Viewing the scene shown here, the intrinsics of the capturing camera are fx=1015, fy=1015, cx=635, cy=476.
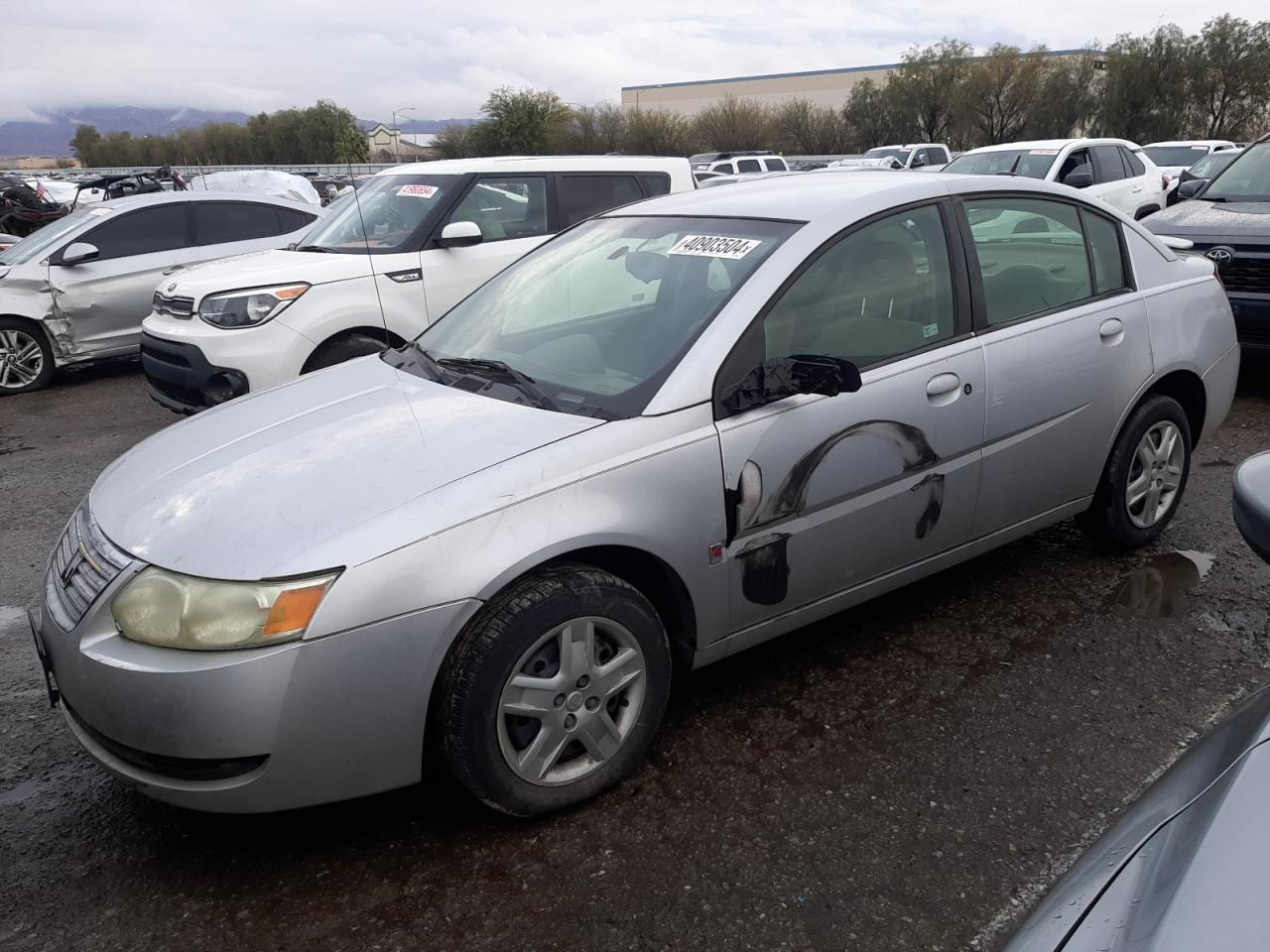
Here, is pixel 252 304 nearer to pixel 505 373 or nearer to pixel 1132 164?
pixel 505 373

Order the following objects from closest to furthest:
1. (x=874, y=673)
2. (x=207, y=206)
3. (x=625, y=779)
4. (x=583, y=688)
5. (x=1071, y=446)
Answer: (x=583, y=688), (x=625, y=779), (x=874, y=673), (x=1071, y=446), (x=207, y=206)

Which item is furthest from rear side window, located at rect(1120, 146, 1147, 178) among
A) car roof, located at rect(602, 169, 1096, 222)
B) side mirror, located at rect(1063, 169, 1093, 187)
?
car roof, located at rect(602, 169, 1096, 222)

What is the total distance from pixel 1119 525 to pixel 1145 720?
4.11 ft

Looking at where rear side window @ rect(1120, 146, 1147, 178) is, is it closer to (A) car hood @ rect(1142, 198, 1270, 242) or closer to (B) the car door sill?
(A) car hood @ rect(1142, 198, 1270, 242)

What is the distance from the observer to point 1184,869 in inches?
51.6

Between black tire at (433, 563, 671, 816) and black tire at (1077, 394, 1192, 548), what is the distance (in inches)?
91.0

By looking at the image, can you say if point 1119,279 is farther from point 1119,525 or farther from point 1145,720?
point 1145,720

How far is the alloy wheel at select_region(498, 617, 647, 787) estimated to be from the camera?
8.64 feet

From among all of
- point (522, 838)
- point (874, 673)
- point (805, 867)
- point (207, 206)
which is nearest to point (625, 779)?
point (522, 838)

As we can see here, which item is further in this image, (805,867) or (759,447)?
(759,447)

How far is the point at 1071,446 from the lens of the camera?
387 cm

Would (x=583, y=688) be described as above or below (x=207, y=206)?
below

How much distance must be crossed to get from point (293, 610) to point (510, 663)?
21.3 inches

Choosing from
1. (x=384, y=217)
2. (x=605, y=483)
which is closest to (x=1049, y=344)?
(x=605, y=483)
